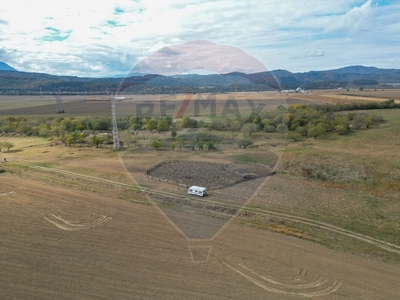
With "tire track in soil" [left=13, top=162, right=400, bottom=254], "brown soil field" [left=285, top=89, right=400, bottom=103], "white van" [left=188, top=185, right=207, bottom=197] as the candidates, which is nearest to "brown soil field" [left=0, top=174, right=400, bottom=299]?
"tire track in soil" [left=13, top=162, right=400, bottom=254]

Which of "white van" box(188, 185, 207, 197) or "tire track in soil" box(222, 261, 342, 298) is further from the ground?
"white van" box(188, 185, 207, 197)

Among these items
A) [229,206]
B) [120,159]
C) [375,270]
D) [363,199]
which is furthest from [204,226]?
[120,159]

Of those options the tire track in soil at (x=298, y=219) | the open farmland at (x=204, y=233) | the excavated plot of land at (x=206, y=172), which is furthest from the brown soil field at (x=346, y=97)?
the tire track in soil at (x=298, y=219)

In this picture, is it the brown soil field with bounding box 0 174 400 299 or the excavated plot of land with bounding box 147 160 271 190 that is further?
the excavated plot of land with bounding box 147 160 271 190

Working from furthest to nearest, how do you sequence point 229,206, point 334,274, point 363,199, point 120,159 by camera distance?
point 120,159 → point 363,199 → point 229,206 → point 334,274

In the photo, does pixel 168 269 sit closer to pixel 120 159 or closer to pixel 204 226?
pixel 204 226

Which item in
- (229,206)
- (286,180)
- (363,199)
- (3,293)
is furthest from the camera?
(286,180)

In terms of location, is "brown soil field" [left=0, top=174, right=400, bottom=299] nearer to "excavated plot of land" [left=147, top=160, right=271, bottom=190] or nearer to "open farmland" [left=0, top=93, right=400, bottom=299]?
"open farmland" [left=0, top=93, right=400, bottom=299]

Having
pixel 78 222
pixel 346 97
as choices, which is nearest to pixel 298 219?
pixel 78 222
